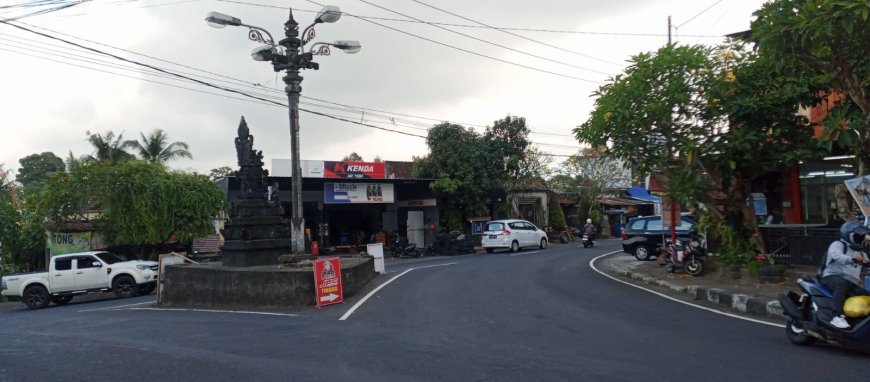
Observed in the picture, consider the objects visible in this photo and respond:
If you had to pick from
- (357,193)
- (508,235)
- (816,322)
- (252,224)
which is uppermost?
(357,193)

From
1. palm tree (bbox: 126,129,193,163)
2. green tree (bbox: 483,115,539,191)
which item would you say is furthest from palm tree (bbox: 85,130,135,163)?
green tree (bbox: 483,115,539,191)

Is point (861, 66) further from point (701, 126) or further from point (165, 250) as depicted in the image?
point (165, 250)

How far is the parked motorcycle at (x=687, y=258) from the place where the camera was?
15.8m

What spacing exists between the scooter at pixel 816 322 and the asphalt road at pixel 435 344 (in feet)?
0.56

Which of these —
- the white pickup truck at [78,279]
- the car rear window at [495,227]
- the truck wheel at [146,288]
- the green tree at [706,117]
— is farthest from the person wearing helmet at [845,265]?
the car rear window at [495,227]

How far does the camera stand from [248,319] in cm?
1140

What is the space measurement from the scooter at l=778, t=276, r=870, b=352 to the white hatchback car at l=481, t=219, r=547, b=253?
2187 centimetres

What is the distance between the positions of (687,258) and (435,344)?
33.7 feet

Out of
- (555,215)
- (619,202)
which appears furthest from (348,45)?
(619,202)

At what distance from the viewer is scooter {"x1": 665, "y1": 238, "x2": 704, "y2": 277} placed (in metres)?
15.8

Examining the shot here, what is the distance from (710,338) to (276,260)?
11.4 metres

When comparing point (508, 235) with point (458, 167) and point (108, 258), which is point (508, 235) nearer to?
point (458, 167)

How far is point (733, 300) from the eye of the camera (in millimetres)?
11289

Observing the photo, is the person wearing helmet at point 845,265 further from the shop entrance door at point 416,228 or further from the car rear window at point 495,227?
the shop entrance door at point 416,228
